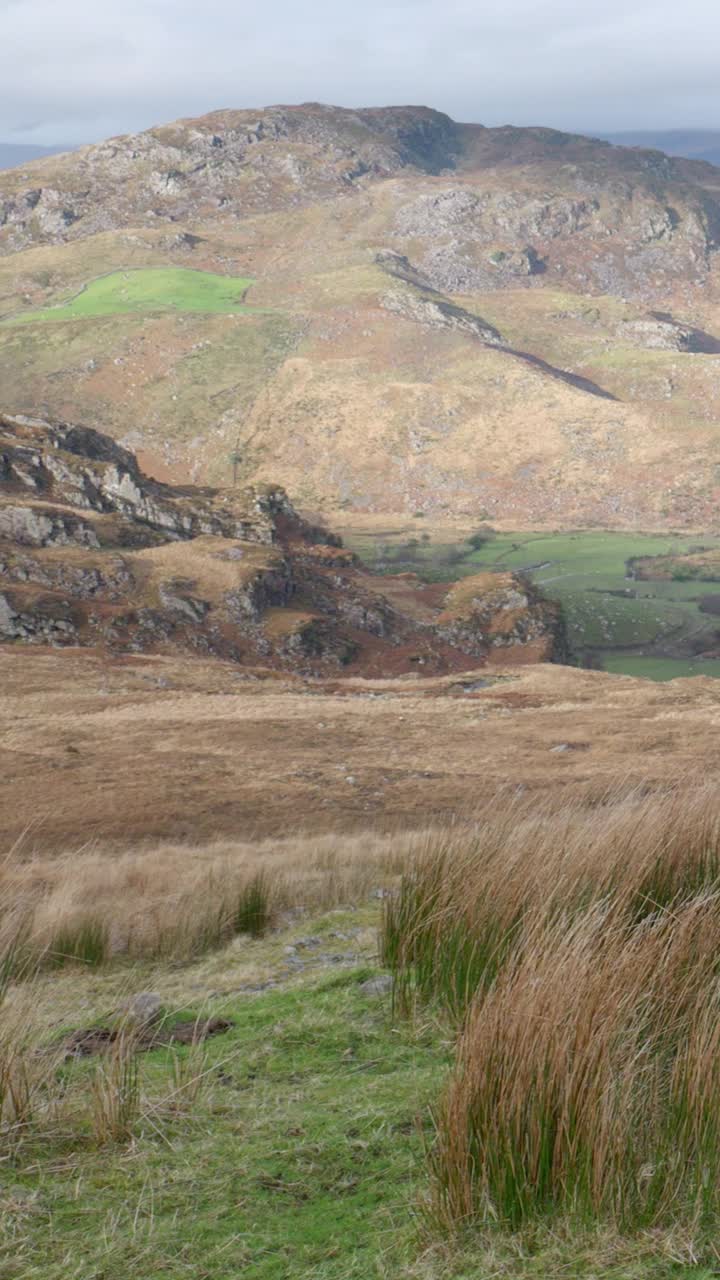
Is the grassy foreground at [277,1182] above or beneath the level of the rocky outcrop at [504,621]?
above

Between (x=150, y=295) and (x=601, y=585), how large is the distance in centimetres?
10170

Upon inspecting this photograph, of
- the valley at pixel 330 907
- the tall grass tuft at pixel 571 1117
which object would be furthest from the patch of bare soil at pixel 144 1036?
the tall grass tuft at pixel 571 1117

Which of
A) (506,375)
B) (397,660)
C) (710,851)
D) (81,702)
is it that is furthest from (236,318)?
(710,851)

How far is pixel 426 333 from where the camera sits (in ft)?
473

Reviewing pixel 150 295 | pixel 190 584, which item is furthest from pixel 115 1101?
pixel 150 295

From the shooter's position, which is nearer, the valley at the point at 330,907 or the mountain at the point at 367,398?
the valley at the point at 330,907

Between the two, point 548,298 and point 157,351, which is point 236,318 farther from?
point 548,298

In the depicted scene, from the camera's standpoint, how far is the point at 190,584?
50031 mm

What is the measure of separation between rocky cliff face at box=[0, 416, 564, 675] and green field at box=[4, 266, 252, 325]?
94260 millimetres

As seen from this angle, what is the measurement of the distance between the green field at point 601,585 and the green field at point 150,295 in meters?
68.2

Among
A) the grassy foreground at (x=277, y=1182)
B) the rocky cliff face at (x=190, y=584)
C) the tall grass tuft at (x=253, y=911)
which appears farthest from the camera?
the rocky cliff face at (x=190, y=584)

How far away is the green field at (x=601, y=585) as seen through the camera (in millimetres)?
67938

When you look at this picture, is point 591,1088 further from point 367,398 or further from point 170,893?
point 367,398

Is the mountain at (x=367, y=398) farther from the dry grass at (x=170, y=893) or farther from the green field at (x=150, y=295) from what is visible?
the dry grass at (x=170, y=893)
